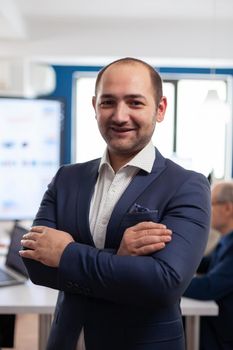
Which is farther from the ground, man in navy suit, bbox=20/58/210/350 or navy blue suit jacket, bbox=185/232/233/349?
man in navy suit, bbox=20/58/210/350

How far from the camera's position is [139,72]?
1180 mm

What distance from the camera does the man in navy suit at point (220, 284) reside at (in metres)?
2.05

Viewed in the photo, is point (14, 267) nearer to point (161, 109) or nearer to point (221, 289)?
point (221, 289)

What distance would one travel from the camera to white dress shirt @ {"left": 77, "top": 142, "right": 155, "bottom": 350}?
3.96ft

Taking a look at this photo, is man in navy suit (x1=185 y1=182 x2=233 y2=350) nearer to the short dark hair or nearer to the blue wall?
the short dark hair

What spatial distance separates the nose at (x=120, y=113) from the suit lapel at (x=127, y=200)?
0.16m

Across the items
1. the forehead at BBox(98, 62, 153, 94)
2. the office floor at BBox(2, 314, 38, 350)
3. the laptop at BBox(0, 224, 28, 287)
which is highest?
the forehead at BBox(98, 62, 153, 94)

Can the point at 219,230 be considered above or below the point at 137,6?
below

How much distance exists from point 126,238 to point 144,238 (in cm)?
5

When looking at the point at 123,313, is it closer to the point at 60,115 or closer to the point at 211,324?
the point at 211,324

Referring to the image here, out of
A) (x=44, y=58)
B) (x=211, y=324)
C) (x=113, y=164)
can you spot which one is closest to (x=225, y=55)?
(x=44, y=58)

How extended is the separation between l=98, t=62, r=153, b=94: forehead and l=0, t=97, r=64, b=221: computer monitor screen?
7.46 feet

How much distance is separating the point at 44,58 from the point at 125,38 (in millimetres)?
972

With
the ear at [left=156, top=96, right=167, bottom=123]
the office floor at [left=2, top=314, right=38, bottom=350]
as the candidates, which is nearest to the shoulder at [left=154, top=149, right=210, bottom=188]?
the ear at [left=156, top=96, right=167, bottom=123]
